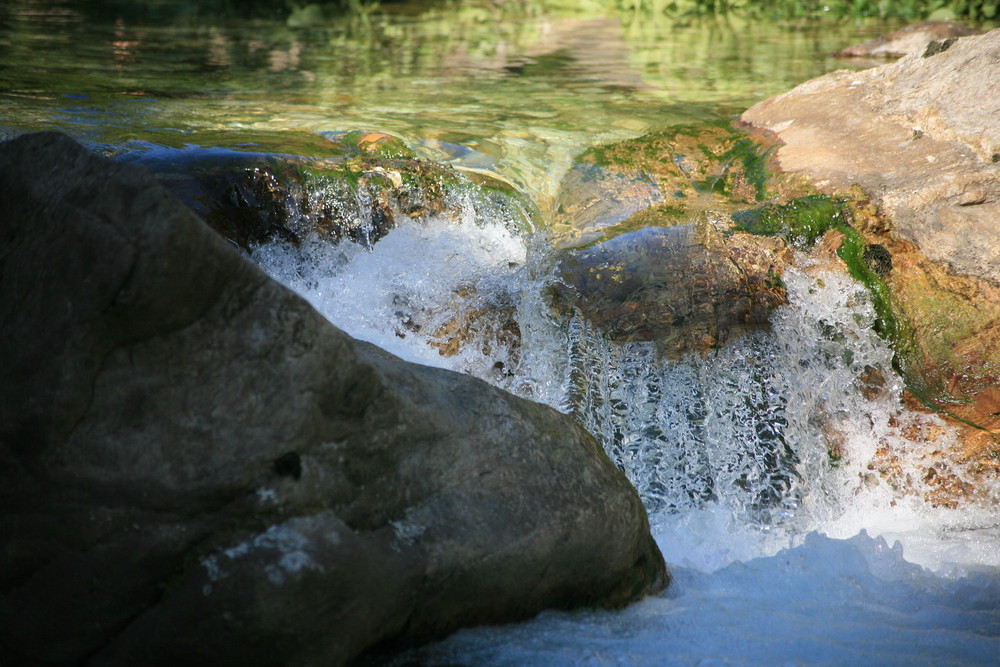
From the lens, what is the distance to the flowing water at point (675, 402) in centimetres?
279

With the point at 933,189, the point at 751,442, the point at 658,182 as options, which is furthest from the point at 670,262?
the point at 933,189

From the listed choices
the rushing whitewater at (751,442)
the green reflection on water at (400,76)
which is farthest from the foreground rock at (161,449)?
the green reflection on water at (400,76)

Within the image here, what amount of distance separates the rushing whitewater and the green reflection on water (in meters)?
1.06

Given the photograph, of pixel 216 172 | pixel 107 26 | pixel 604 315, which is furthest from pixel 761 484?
pixel 107 26

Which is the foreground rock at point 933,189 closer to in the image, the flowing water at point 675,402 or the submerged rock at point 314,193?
the flowing water at point 675,402

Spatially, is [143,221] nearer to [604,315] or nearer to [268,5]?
[604,315]

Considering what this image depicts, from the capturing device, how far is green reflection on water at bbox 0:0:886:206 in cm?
547

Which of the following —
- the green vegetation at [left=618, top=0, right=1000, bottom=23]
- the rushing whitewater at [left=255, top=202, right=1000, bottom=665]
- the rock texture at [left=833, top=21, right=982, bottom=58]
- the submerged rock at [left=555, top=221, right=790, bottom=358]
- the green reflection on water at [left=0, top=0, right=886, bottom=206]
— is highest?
the green vegetation at [left=618, top=0, right=1000, bottom=23]

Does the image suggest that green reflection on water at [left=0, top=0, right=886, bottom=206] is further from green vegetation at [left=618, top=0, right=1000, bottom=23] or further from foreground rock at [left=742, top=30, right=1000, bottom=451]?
foreground rock at [left=742, top=30, right=1000, bottom=451]

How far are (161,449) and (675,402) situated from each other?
2274 millimetres

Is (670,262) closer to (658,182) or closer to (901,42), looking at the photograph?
(658,182)

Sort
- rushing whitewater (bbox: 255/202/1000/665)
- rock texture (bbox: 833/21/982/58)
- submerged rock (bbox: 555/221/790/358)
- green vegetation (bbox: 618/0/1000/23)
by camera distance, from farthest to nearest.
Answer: green vegetation (bbox: 618/0/1000/23) < rock texture (bbox: 833/21/982/58) < submerged rock (bbox: 555/221/790/358) < rushing whitewater (bbox: 255/202/1000/665)

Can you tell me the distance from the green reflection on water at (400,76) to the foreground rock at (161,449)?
2728mm

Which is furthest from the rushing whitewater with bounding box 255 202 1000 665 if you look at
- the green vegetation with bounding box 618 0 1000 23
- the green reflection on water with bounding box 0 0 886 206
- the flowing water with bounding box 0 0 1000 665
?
the green vegetation with bounding box 618 0 1000 23
